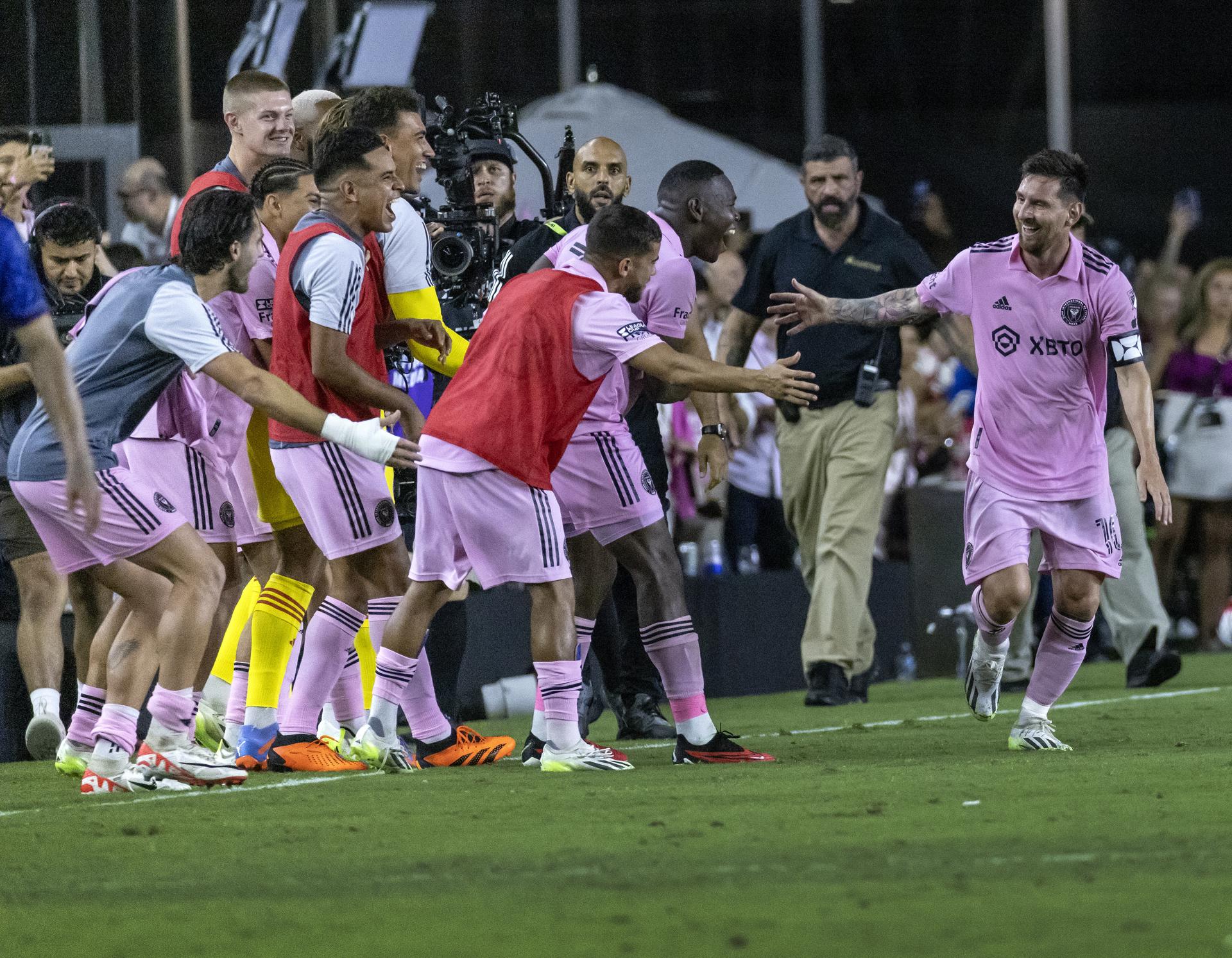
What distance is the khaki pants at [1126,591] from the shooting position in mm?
10805

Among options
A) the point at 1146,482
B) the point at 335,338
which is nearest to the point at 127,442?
the point at 335,338

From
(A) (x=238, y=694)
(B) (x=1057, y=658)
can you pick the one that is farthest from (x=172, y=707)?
(B) (x=1057, y=658)

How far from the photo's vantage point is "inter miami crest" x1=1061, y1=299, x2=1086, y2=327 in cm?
731

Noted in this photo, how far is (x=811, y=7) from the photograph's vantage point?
2094 centimetres

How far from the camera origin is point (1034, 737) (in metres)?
7.26

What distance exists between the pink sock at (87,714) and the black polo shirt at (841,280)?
402cm

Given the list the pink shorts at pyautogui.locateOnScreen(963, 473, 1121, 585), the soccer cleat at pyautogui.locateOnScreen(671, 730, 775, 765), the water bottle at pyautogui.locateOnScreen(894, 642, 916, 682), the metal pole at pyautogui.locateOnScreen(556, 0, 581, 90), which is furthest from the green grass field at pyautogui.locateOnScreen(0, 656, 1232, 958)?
the metal pole at pyautogui.locateOnScreen(556, 0, 581, 90)

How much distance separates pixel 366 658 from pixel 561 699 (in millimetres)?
1657

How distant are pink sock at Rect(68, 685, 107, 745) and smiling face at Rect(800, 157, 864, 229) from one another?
449 cm

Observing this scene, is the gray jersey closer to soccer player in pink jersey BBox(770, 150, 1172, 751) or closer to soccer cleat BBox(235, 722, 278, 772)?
soccer cleat BBox(235, 722, 278, 772)

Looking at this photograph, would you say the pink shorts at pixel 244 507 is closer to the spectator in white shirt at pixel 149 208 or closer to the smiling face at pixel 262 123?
the smiling face at pixel 262 123

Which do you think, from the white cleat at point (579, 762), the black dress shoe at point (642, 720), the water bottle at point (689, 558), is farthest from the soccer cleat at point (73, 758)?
the water bottle at point (689, 558)

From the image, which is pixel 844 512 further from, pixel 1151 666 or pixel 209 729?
pixel 209 729

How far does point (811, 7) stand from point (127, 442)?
1441 centimetres
